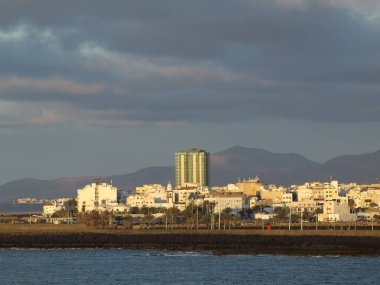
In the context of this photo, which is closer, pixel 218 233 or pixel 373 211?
pixel 218 233

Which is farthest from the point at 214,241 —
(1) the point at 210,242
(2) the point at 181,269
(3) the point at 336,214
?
(3) the point at 336,214

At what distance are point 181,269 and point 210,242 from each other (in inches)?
1230

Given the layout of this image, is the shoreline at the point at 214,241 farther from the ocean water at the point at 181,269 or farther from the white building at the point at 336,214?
the white building at the point at 336,214

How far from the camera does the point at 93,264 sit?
87.9 metres

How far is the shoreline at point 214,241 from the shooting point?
101 metres

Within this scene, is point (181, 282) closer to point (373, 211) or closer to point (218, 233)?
point (218, 233)

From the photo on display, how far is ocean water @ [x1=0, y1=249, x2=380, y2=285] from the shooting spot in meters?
73.6

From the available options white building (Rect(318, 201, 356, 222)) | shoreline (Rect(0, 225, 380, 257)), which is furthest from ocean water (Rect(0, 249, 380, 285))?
white building (Rect(318, 201, 356, 222))

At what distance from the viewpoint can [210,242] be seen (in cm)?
11212

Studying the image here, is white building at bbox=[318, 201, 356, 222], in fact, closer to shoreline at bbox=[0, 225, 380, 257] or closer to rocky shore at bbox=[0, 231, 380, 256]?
shoreline at bbox=[0, 225, 380, 257]

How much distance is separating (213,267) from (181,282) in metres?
11.1

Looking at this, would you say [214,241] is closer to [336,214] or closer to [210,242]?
[210,242]

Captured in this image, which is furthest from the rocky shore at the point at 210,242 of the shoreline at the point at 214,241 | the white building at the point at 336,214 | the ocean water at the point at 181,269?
the white building at the point at 336,214

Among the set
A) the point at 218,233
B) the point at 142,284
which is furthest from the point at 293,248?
the point at 142,284
